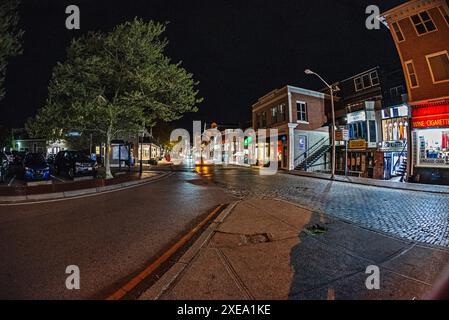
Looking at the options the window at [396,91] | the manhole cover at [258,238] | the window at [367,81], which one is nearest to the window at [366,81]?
the window at [367,81]

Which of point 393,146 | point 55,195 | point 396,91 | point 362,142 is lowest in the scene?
point 55,195

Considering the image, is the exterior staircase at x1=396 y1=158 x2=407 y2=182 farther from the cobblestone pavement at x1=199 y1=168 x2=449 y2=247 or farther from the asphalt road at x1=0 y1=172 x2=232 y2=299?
the asphalt road at x1=0 y1=172 x2=232 y2=299

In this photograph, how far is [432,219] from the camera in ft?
25.5

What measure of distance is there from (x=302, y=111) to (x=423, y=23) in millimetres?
14192

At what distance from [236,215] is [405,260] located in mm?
4078

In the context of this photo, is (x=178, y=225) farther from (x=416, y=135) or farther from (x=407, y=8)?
(x=407, y=8)

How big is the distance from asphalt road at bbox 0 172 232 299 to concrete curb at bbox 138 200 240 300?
1.86 ft

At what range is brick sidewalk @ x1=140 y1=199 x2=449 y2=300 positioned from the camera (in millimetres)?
3510

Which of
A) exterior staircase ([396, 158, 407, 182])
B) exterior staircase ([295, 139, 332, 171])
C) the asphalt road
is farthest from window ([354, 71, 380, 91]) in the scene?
the asphalt road

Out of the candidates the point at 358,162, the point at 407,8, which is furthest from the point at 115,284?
the point at 358,162

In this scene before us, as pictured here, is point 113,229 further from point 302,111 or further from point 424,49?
point 302,111

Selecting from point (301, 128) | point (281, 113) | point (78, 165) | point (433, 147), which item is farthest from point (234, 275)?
point (281, 113)

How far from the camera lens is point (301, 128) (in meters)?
29.3

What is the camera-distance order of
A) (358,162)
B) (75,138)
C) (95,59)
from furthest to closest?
(75,138) → (358,162) → (95,59)
